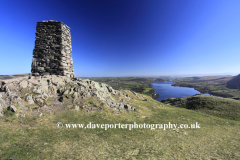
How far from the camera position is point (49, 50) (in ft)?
68.0

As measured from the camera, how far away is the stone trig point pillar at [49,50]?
66.7ft

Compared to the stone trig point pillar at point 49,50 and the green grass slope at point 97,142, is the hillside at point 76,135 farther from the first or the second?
the stone trig point pillar at point 49,50

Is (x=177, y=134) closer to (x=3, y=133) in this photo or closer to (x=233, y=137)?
(x=233, y=137)

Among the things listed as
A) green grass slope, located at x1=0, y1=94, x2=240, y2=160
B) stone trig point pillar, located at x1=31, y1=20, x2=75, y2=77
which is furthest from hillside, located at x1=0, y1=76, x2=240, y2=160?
stone trig point pillar, located at x1=31, y1=20, x2=75, y2=77

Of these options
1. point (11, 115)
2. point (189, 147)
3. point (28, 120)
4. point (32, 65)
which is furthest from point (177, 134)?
point (32, 65)

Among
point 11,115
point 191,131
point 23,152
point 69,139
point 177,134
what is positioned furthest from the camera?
point 191,131

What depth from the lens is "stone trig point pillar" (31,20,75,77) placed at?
66.7ft

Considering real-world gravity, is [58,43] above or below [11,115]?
above

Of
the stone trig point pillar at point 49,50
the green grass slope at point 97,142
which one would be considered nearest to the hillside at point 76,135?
the green grass slope at point 97,142

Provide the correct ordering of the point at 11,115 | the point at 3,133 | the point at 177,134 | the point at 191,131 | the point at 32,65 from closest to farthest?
the point at 3,133 → the point at 11,115 → the point at 177,134 → the point at 191,131 → the point at 32,65

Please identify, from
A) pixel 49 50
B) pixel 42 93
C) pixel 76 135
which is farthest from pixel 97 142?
pixel 49 50

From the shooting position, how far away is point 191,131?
47.1 feet

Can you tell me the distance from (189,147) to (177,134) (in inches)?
109

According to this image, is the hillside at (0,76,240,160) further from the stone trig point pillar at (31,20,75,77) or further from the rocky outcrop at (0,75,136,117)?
the stone trig point pillar at (31,20,75,77)
